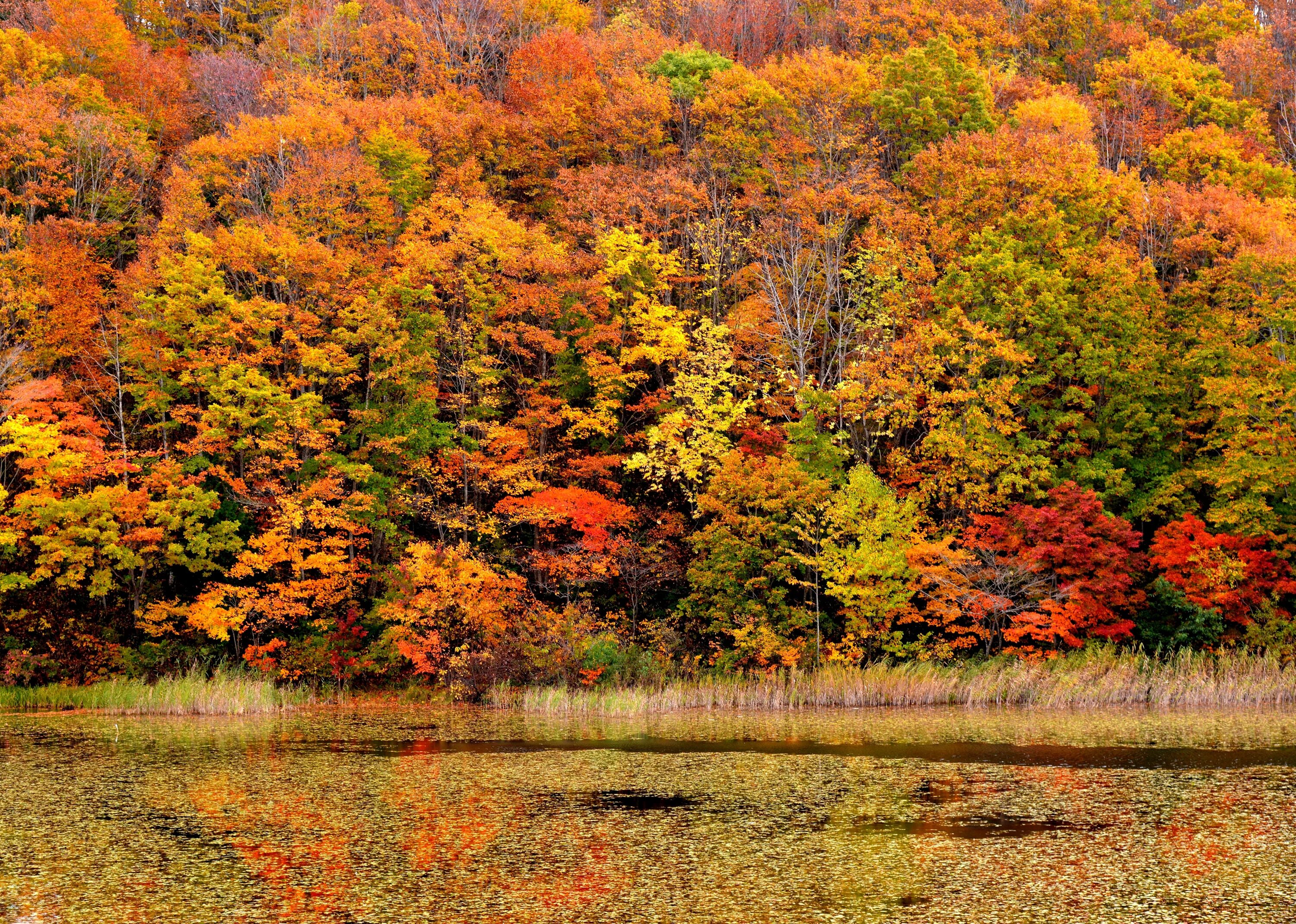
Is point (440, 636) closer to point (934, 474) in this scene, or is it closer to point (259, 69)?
point (934, 474)

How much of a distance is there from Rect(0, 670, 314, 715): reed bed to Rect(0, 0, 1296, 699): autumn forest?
1.97 meters

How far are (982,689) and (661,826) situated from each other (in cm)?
1551

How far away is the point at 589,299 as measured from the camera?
39594 millimetres

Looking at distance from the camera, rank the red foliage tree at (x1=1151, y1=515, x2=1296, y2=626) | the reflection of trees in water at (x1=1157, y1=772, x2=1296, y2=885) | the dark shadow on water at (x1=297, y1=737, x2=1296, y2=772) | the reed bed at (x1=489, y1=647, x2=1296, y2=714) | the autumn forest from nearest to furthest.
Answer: the reflection of trees in water at (x1=1157, y1=772, x2=1296, y2=885), the dark shadow on water at (x1=297, y1=737, x2=1296, y2=772), the reed bed at (x1=489, y1=647, x2=1296, y2=714), the red foliage tree at (x1=1151, y1=515, x2=1296, y2=626), the autumn forest

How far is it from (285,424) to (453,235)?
26.8 feet

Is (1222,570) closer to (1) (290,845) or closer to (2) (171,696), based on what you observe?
(2) (171,696)

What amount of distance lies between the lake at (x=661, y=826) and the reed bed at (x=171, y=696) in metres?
5.76

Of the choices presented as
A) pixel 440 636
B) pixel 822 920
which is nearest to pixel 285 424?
pixel 440 636

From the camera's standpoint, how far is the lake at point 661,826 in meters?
10.4

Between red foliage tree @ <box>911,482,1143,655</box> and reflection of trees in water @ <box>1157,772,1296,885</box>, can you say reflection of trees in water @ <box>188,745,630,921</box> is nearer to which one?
reflection of trees in water @ <box>1157,772,1296,885</box>

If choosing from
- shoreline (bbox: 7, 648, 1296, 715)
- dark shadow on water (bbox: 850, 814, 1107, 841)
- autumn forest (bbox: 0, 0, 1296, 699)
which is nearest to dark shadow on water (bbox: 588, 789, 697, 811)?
dark shadow on water (bbox: 850, 814, 1107, 841)

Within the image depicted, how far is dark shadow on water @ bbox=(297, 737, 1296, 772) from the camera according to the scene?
57.6 ft

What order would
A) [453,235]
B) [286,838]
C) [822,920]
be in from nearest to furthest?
[822,920]
[286,838]
[453,235]

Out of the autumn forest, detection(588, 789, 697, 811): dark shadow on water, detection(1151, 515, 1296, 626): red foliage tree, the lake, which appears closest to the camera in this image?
the lake
